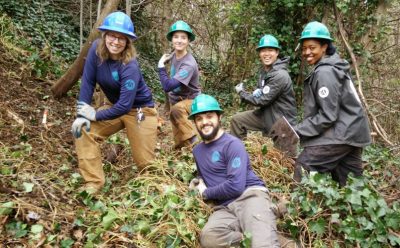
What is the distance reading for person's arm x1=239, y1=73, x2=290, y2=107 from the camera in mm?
4957

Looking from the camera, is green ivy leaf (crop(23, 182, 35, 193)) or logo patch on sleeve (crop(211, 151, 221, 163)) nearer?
green ivy leaf (crop(23, 182, 35, 193))

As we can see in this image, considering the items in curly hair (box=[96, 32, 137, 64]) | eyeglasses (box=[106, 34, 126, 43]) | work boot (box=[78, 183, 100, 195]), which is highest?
eyeglasses (box=[106, 34, 126, 43])

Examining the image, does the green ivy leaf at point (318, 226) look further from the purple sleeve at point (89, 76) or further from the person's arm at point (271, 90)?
the purple sleeve at point (89, 76)

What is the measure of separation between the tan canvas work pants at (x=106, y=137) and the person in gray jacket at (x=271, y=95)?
55.2 inches

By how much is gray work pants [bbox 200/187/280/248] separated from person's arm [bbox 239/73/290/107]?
171 cm

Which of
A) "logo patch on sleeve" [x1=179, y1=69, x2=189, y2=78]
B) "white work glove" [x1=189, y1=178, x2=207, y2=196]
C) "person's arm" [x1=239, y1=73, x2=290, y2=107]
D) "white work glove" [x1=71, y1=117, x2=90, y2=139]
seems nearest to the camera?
"white work glove" [x1=189, y1=178, x2=207, y2=196]

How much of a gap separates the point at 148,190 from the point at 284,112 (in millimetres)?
1982

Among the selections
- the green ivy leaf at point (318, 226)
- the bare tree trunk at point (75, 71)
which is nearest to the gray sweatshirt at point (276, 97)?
the green ivy leaf at point (318, 226)

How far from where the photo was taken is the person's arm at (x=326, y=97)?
3695 mm

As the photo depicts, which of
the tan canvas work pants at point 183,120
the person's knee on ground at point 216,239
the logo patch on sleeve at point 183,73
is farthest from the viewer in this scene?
the tan canvas work pants at point 183,120

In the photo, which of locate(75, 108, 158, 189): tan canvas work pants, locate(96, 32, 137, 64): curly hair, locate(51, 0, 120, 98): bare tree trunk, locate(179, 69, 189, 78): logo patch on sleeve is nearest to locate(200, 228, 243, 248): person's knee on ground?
locate(75, 108, 158, 189): tan canvas work pants

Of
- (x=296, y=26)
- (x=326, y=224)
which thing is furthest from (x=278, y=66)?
(x=296, y=26)

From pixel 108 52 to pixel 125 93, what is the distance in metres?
0.44

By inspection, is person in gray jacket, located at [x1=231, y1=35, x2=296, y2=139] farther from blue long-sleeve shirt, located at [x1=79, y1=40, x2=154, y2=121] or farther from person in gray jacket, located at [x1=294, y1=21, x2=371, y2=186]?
blue long-sleeve shirt, located at [x1=79, y1=40, x2=154, y2=121]
